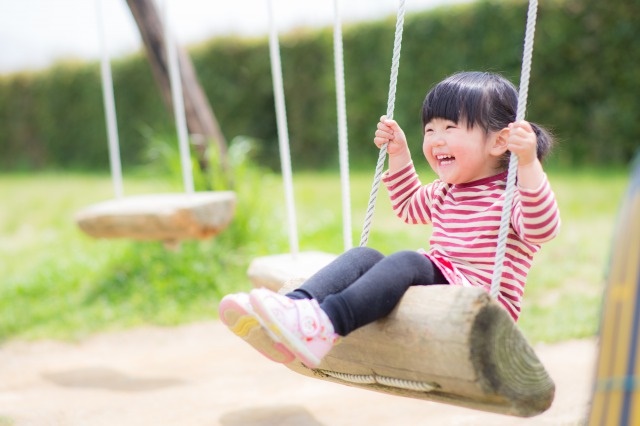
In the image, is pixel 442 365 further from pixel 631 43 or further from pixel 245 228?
pixel 631 43

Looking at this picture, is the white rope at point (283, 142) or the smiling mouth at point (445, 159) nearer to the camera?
the smiling mouth at point (445, 159)

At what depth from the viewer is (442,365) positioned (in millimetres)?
1824

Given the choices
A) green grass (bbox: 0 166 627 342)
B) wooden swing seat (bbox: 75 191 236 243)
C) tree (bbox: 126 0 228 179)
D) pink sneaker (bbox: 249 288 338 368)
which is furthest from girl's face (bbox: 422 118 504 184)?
tree (bbox: 126 0 228 179)

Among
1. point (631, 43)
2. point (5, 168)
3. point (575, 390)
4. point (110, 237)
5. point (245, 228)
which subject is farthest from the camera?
point (5, 168)

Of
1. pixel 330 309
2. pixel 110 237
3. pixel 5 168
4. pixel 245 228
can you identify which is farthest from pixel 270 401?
pixel 5 168

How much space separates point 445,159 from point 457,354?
2.32ft

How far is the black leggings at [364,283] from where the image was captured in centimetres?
190

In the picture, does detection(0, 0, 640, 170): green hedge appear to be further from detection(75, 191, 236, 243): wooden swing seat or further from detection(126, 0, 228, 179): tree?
detection(75, 191, 236, 243): wooden swing seat

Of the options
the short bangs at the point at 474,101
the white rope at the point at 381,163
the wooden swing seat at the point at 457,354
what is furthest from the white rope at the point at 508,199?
the white rope at the point at 381,163

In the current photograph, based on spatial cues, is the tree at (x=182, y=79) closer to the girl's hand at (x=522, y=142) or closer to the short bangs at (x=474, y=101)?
the short bangs at (x=474, y=101)

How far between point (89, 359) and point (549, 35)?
6931 millimetres

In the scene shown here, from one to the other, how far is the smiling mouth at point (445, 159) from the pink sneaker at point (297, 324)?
2.16 feet

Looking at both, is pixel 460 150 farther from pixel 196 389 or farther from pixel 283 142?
pixel 196 389

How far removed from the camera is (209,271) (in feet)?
18.0
